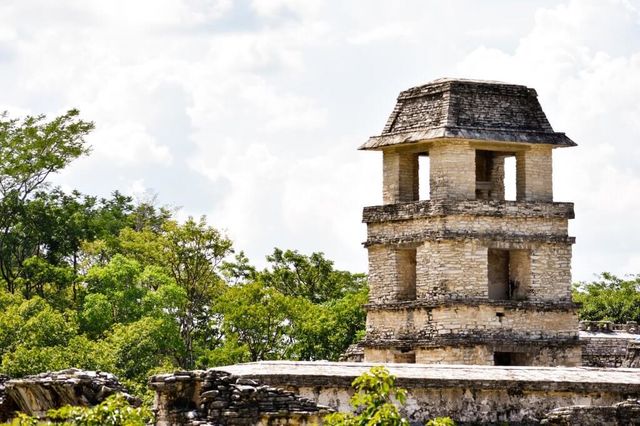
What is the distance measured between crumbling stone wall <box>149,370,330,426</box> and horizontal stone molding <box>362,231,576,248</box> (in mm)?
12959

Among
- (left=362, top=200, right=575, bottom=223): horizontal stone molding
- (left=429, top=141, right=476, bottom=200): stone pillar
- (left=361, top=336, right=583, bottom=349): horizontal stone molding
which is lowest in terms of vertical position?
(left=361, top=336, right=583, bottom=349): horizontal stone molding

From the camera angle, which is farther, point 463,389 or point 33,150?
point 33,150

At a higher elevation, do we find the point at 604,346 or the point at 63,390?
the point at 604,346

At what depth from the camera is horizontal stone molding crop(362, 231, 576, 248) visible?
38.4 metres

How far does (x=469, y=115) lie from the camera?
3906 centimetres

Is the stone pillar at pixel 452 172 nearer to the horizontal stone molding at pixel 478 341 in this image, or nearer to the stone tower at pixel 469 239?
the stone tower at pixel 469 239

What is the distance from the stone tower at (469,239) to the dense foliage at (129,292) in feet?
26.9

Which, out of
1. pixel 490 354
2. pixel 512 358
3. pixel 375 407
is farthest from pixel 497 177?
pixel 375 407

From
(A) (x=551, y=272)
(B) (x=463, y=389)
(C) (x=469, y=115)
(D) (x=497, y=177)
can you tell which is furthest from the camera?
(D) (x=497, y=177)

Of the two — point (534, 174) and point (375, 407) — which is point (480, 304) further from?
point (375, 407)

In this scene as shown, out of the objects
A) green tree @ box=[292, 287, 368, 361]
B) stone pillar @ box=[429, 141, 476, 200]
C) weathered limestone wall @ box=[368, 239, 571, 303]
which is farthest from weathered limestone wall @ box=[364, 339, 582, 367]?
green tree @ box=[292, 287, 368, 361]

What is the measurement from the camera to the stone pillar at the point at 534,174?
39.6 m

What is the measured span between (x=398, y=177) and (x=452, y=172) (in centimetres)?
159

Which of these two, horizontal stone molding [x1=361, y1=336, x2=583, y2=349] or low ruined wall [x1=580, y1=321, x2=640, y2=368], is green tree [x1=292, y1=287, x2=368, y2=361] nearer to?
low ruined wall [x1=580, y1=321, x2=640, y2=368]
